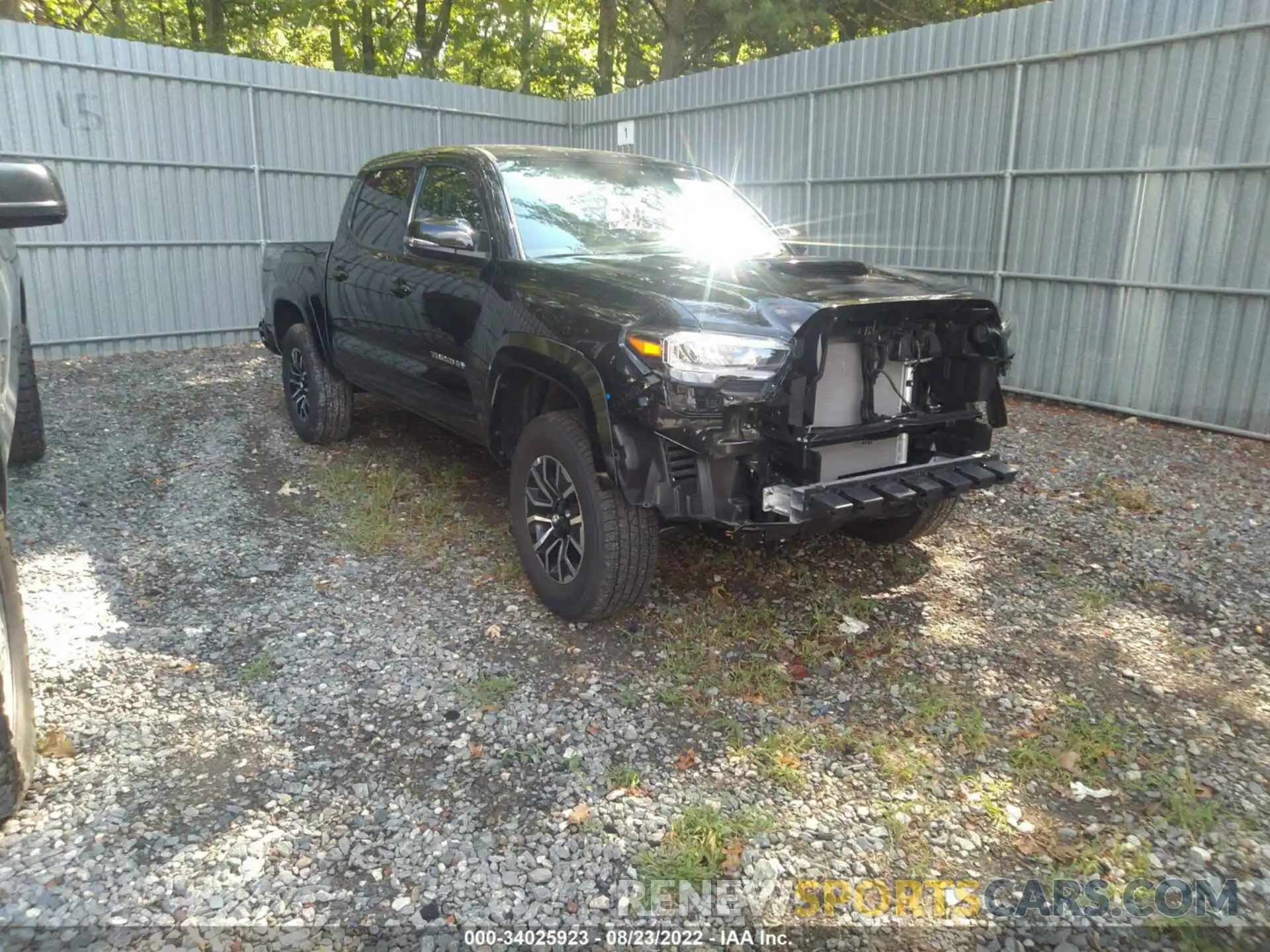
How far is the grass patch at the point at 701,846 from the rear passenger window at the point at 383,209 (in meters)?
3.61

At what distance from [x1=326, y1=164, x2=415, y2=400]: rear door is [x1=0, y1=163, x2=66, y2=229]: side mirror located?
2350 millimetres

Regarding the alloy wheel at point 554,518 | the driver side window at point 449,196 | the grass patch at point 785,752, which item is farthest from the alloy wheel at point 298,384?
the grass patch at point 785,752

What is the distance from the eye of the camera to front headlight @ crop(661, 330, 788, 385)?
3.03 meters

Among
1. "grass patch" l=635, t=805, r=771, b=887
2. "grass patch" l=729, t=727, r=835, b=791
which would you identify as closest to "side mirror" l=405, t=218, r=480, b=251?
"grass patch" l=729, t=727, r=835, b=791

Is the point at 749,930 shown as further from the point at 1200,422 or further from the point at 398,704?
the point at 1200,422

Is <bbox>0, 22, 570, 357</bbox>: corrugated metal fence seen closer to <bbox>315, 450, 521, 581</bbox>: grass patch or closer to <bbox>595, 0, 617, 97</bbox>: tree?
<bbox>315, 450, 521, 581</bbox>: grass patch

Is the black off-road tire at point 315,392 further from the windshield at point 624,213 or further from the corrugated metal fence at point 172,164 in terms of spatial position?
the corrugated metal fence at point 172,164

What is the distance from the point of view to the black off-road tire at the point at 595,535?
3.40 m

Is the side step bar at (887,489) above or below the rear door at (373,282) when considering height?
below

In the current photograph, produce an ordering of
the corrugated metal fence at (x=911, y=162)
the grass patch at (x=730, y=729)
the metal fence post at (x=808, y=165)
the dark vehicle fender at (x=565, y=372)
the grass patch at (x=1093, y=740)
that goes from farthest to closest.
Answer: the metal fence post at (x=808, y=165)
the corrugated metal fence at (x=911, y=162)
the dark vehicle fender at (x=565, y=372)
the grass patch at (x=730, y=729)
the grass patch at (x=1093, y=740)

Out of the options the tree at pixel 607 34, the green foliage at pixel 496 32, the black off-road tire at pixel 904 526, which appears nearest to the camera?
the black off-road tire at pixel 904 526

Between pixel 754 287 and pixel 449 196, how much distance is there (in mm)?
2095

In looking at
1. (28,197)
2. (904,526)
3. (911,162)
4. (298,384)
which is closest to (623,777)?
(904,526)

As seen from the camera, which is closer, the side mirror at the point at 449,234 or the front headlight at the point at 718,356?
the front headlight at the point at 718,356
